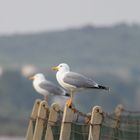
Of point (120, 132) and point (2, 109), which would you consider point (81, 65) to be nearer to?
point (2, 109)

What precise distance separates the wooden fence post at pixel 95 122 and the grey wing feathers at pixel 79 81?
2996 mm

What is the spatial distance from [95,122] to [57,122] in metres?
1.44

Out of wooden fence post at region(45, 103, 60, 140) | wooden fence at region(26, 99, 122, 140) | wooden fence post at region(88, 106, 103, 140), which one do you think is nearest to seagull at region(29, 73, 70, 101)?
wooden fence at region(26, 99, 122, 140)

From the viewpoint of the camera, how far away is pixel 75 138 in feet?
42.5

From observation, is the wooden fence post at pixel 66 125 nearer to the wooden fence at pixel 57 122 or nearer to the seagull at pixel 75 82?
the wooden fence at pixel 57 122

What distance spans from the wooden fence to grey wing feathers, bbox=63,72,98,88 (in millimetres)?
615

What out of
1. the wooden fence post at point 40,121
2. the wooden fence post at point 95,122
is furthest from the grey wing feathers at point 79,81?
the wooden fence post at point 95,122

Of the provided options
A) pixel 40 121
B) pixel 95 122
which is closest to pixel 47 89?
pixel 40 121

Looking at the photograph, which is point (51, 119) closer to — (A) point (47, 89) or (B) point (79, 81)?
(B) point (79, 81)

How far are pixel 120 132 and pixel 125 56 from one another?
124467 mm

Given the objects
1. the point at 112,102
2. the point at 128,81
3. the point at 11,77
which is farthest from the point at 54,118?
the point at 128,81

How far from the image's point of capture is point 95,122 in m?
12.3

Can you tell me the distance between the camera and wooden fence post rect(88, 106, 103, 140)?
12242 millimetres

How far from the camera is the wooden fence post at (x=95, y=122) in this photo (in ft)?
40.2
